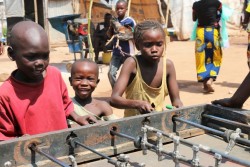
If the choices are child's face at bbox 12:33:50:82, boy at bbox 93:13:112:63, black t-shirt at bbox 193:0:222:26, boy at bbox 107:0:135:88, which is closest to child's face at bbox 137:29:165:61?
child's face at bbox 12:33:50:82

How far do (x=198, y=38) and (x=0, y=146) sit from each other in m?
6.02

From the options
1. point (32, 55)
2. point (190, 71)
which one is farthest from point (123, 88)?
point (190, 71)

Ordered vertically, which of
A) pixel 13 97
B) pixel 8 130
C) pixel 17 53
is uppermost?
pixel 17 53

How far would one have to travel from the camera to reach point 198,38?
292 inches

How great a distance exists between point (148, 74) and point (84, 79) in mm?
597

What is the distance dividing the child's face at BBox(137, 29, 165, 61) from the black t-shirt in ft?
14.5

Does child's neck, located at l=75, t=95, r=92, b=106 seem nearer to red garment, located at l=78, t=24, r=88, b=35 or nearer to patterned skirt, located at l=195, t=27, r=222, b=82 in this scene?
patterned skirt, located at l=195, t=27, r=222, b=82

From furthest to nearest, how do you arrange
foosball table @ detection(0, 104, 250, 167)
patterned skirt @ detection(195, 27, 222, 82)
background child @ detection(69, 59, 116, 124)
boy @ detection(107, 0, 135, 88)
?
1. patterned skirt @ detection(195, 27, 222, 82)
2. boy @ detection(107, 0, 135, 88)
3. background child @ detection(69, 59, 116, 124)
4. foosball table @ detection(0, 104, 250, 167)

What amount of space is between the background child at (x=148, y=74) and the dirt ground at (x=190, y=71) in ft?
9.34

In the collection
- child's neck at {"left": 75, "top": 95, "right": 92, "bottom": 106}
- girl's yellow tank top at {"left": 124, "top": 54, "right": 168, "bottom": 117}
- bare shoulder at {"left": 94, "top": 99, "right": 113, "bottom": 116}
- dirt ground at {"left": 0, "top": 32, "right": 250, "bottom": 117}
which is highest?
girl's yellow tank top at {"left": 124, "top": 54, "right": 168, "bottom": 117}

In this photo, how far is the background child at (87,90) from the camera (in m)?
3.35

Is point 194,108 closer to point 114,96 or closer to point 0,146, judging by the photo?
point 114,96

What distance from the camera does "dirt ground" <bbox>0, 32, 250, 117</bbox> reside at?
7.34m

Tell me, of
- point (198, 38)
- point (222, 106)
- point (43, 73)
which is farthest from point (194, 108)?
point (198, 38)
